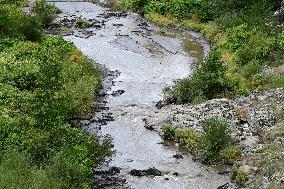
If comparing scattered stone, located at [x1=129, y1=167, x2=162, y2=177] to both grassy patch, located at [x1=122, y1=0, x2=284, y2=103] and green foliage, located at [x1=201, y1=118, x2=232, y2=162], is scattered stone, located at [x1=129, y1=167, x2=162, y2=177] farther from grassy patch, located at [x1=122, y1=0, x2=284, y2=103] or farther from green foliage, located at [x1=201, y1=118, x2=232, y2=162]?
grassy patch, located at [x1=122, y1=0, x2=284, y2=103]

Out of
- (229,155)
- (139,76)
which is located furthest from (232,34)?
(229,155)

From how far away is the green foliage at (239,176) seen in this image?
26.3m

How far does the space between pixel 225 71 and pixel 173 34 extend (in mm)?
13658

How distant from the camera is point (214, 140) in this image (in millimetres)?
28250

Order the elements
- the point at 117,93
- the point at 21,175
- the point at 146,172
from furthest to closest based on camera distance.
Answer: the point at 117,93 < the point at 146,172 < the point at 21,175

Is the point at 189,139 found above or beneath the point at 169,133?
above

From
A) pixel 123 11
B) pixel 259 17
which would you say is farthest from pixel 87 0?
pixel 259 17

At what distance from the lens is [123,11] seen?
58.8 metres

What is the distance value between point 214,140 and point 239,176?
2571 millimetres

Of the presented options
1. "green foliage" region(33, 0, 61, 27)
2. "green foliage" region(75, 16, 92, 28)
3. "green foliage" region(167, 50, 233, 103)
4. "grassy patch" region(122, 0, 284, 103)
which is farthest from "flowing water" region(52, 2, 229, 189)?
"green foliage" region(33, 0, 61, 27)

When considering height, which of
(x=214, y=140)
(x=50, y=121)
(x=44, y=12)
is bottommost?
(x=44, y=12)

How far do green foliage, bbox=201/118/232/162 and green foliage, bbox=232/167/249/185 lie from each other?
5.54 feet

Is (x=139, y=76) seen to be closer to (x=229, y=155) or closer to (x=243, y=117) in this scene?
(x=243, y=117)

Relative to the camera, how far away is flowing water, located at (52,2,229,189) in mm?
27531
